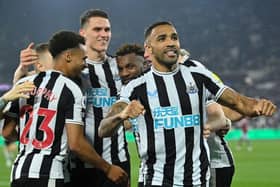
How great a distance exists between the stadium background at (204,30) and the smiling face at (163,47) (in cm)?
3261

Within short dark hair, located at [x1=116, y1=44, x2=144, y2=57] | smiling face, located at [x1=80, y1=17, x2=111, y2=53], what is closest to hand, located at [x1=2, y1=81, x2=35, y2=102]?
smiling face, located at [x1=80, y1=17, x2=111, y2=53]

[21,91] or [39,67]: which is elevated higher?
[39,67]

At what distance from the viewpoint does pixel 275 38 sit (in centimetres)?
4669

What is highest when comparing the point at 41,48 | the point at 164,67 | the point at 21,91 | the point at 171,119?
the point at 41,48

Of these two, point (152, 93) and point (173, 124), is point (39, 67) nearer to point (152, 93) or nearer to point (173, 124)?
point (152, 93)

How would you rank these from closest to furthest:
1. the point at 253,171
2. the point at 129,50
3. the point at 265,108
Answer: the point at 265,108
the point at 129,50
the point at 253,171

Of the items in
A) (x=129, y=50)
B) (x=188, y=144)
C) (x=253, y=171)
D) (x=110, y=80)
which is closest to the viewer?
(x=188, y=144)

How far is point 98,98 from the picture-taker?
622 centimetres

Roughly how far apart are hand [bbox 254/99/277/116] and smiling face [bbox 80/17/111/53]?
5.76 feet

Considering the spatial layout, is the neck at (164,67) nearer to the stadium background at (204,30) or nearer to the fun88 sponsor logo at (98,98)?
the fun88 sponsor logo at (98,98)

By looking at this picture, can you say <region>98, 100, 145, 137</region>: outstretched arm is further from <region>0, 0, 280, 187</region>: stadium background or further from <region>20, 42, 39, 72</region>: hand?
<region>0, 0, 280, 187</region>: stadium background

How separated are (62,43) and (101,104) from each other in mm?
905

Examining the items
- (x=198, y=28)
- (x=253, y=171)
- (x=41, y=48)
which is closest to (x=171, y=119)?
(x=41, y=48)

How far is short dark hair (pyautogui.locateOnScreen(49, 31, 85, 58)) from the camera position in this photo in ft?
18.0
